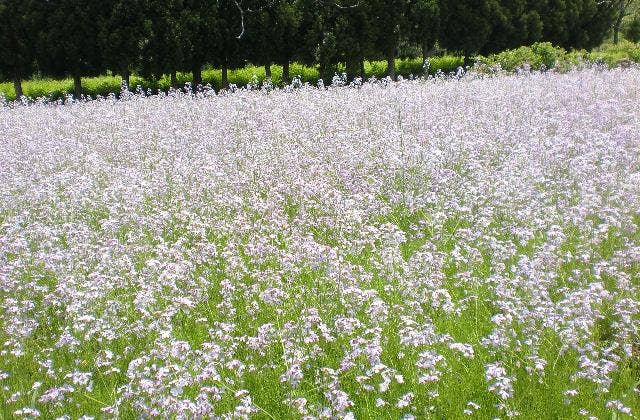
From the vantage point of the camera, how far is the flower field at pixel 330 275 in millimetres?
3947

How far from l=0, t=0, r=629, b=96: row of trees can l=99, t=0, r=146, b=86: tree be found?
39 mm

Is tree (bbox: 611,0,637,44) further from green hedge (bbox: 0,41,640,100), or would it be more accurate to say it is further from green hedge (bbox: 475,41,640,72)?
green hedge (bbox: 475,41,640,72)

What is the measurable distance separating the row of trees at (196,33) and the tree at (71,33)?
40 mm

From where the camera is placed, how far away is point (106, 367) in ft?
15.0

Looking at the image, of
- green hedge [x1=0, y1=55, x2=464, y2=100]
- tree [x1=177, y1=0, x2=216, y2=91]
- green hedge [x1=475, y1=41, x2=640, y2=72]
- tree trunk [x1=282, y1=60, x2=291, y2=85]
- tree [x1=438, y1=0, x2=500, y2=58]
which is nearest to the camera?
green hedge [x1=475, y1=41, x2=640, y2=72]

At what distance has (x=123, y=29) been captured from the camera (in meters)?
25.1

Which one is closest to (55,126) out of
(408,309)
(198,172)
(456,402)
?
(198,172)

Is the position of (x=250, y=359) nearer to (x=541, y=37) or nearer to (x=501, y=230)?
(x=501, y=230)

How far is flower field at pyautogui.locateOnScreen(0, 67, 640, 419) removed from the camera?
395 centimetres

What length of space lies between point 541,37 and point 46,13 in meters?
26.2

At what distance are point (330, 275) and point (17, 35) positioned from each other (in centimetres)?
2740

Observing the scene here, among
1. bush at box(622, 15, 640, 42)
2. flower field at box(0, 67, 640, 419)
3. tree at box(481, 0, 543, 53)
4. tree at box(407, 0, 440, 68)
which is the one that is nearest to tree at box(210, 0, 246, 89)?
tree at box(407, 0, 440, 68)

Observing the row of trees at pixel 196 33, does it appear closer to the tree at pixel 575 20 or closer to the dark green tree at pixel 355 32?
the dark green tree at pixel 355 32

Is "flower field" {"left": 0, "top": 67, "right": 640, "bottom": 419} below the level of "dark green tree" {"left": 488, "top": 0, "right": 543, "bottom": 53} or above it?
below
